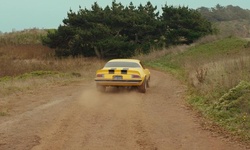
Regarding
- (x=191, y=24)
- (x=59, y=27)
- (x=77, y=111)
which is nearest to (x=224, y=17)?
(x=191, y=24)

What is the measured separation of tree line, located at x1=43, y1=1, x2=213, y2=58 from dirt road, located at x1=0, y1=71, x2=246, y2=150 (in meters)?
26.3

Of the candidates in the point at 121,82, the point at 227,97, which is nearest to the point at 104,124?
the point at 227,97

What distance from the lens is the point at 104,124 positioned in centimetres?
974

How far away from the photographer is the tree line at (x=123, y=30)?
40.8 metres

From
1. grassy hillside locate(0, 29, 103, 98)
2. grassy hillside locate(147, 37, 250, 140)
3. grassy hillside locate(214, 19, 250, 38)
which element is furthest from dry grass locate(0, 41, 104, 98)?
grassy hillside locate(214, 19, 250, 38)

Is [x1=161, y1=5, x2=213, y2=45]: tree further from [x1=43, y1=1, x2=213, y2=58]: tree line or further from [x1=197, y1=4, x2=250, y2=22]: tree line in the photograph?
[x1=197, y1=4, x2=250, y2=22]: tree line

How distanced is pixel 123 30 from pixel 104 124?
36307 millimetres

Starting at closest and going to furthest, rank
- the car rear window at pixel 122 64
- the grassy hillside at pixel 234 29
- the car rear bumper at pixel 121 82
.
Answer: the car rear bumper at pixel 121 82
the car rear window at pixel 122 64
the grassy hillside at pixel 234 29

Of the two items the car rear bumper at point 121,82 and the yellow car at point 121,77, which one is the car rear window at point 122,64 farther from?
the car rear bumper at point 121,82

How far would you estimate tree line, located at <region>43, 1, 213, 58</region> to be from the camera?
40844 mm

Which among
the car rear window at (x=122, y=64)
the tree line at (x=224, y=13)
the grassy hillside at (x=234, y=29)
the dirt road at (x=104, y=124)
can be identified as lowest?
the dirt road at (x=104, y=124)

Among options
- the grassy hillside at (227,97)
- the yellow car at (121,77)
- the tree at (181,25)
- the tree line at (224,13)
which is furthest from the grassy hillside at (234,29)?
the yellow car at (121,77)

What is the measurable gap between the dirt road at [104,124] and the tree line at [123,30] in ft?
86.2

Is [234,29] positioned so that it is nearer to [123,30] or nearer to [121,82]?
[123,30]
